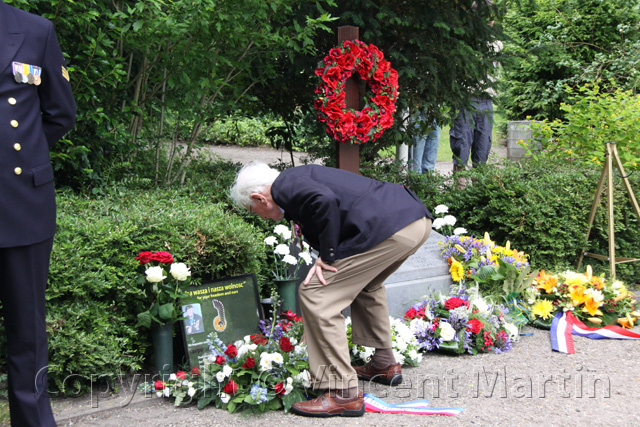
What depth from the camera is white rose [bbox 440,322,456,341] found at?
403 centimetres

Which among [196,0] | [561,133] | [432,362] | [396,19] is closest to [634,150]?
[561,133]

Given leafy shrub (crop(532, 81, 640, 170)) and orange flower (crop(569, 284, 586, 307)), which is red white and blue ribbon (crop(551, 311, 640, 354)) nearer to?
orange flower (crop(569, 284, 586, 307))

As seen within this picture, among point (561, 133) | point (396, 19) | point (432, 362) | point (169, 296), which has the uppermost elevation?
point (396, 19)

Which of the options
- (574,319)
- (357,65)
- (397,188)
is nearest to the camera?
(397,188)

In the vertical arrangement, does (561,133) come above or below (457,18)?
below

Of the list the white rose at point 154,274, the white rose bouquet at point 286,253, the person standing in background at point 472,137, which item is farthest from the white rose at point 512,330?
the person standing in background at point 472,137

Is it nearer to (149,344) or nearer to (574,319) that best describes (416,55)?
(574,319)

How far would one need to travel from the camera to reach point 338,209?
9.89 feet

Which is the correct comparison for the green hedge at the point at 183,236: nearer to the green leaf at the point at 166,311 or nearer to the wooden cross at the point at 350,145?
the green leaf at the point at 166,311

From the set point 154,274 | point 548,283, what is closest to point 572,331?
point 548,283

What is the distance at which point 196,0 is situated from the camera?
3.96 meters

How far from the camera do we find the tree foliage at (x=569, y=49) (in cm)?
1092

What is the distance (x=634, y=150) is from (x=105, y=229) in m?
5.51

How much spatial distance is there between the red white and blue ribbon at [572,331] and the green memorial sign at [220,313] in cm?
209
